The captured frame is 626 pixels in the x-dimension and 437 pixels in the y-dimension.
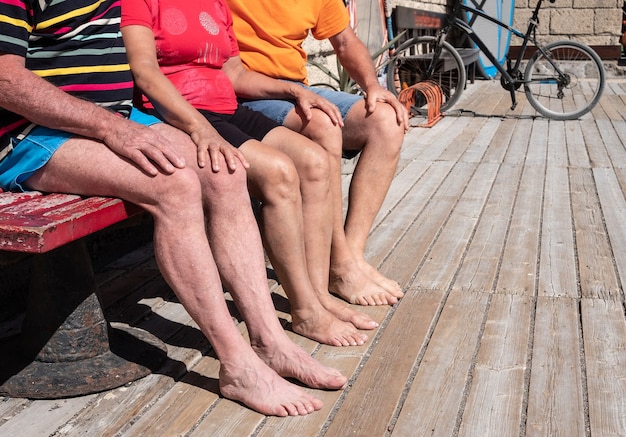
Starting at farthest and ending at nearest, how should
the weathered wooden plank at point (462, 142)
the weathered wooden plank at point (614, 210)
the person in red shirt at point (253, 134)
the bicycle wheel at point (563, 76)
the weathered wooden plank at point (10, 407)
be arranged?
the bicycle wheel at point (563, 76) → the weathered wooden plank at point (462, 142) → the weathered wooden plank at point (614, 210) → the person in red shirt at point (253, 134) → the weathered wooden plank at point (10, 407)

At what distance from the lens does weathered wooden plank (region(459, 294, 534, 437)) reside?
2.12 meters

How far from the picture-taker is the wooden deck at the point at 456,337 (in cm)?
213

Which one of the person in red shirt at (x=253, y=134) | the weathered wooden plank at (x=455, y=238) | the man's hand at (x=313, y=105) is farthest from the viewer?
the weathered wooden plank at (x=455, y=238)

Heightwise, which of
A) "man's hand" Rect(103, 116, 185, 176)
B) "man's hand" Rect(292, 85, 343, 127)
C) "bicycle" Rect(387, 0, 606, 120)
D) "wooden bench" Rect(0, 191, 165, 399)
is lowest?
"bicycle" Rect(387, 0, 606, 120)

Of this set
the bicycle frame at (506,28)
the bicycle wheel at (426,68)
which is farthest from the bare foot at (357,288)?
the bicycle frame at (506,28)

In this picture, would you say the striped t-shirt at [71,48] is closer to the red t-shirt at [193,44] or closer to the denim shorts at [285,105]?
the red t-shirt at [193,44]

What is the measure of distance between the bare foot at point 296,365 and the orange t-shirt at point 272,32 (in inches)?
45.6

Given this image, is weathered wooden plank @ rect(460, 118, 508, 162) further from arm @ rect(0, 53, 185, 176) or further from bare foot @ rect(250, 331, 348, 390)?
arm @ rect(0, 53, 185, 176)

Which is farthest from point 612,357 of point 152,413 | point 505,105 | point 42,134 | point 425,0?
point 425,0

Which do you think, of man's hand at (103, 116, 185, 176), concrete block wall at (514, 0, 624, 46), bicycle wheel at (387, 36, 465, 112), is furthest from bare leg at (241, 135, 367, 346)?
concrete block wall at (514, 0, 624, 46)

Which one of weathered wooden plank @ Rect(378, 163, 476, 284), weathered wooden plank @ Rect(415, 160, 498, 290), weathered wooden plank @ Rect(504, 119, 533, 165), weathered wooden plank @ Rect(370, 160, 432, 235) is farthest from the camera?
weathered wooden plank @ Rect(504, 119, 533, 165)

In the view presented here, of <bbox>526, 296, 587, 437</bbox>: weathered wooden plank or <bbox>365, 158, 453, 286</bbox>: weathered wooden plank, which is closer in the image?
<bbox>526, 296, 587, 437</bbox>: weathered wooden plank

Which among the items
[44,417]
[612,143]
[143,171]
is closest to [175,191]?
[143,171]

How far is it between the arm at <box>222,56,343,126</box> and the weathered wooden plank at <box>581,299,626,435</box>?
103 cm
